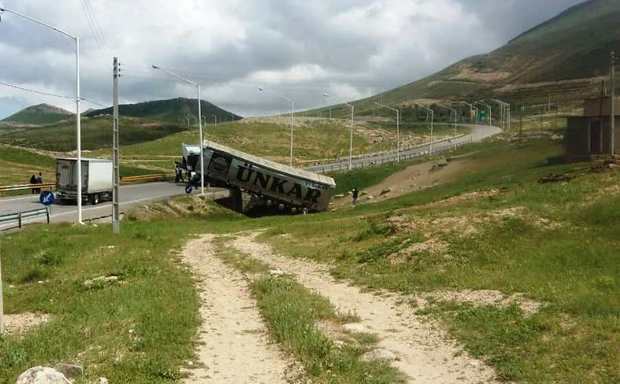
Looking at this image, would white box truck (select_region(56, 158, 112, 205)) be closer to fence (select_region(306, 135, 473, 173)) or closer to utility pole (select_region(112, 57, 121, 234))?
utility pole (select_region(112, 57, 121, 234))

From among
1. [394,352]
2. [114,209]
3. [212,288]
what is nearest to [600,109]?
[114,209]

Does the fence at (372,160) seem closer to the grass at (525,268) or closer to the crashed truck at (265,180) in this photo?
the crashed truck at (265,180)

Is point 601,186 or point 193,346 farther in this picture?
point 601,186

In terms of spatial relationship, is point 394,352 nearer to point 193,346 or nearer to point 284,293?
point 193,346

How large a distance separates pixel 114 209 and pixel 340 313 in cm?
2026

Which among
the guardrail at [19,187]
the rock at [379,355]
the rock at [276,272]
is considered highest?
the guardrail at [19,187]

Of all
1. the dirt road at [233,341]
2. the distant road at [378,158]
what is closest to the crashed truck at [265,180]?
the distant road at [378,158]

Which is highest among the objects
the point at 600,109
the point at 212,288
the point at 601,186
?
the point at 600,109

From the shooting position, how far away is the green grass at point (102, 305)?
34.7 feet

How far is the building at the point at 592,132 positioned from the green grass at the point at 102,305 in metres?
33.6

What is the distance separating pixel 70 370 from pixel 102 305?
5.89 m

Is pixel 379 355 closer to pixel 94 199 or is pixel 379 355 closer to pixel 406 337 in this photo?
pixel 406 337

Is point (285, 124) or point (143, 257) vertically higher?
point (285, 124)

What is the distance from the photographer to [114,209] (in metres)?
32.7
